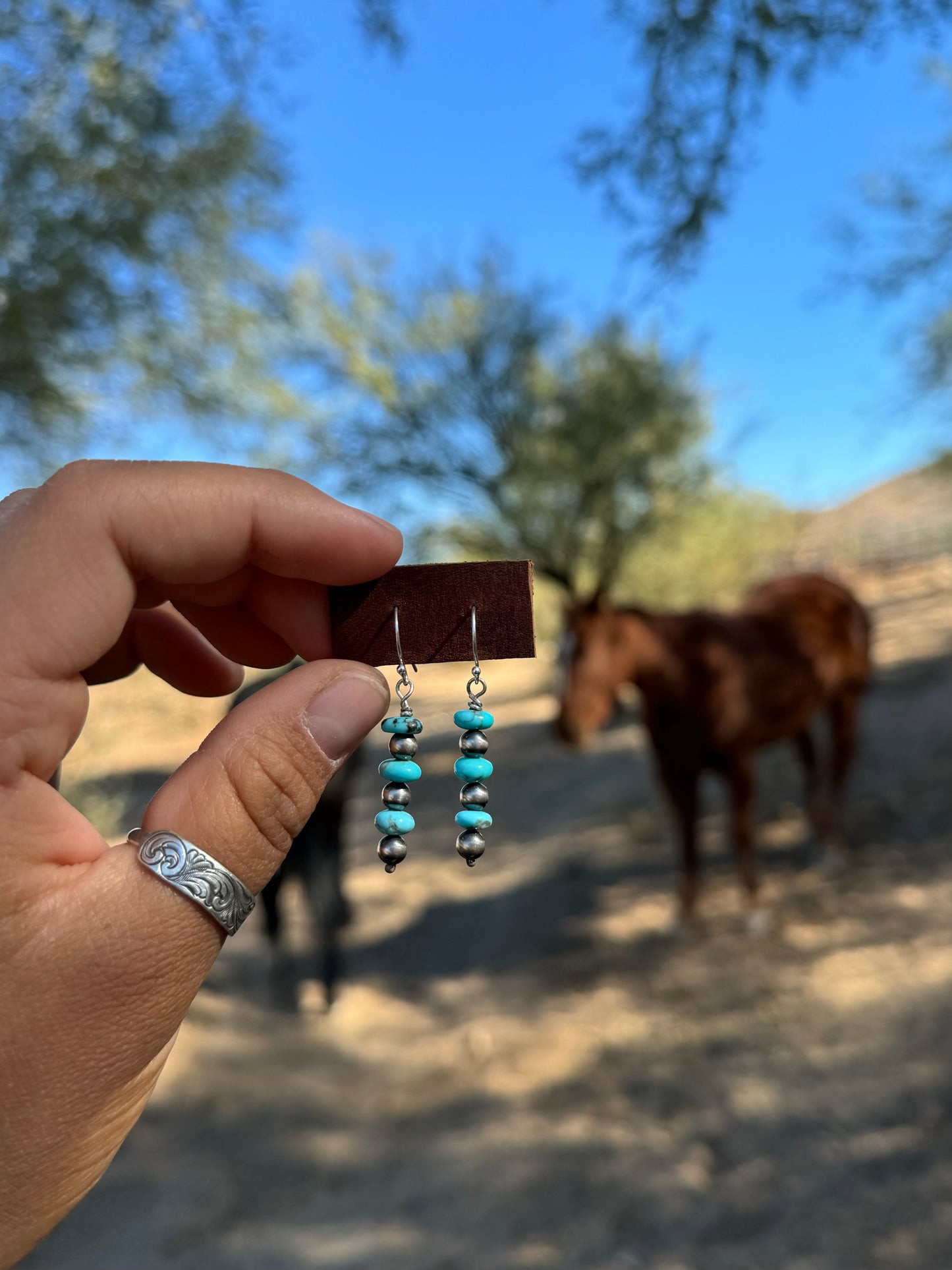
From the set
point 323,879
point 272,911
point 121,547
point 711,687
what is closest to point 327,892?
point 323,879

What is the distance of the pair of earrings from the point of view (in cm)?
108

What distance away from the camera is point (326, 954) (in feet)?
14.8

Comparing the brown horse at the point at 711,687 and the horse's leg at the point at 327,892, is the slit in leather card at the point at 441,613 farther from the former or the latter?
the horse's leg at the point at 327,892

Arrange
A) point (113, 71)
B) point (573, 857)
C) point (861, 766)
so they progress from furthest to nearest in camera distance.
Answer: point (861, 766) < point (573, 857) < point (113, 71)

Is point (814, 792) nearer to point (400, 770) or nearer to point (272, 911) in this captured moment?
point (272, 911)

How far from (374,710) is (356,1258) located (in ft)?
8.02

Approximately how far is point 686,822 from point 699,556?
10.5 meters

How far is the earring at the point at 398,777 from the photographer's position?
107 cm

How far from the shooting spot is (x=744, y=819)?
4891mm

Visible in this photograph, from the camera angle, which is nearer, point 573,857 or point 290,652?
point 290,652

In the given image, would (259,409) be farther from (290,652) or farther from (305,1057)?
(290,652)

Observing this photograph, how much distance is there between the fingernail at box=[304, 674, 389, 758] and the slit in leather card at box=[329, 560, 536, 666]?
0.09m

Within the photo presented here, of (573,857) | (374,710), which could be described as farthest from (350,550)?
(573,857)

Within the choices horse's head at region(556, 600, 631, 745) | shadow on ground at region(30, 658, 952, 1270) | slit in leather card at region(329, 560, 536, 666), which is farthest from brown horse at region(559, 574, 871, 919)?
slit in leather card at region(329, 560, 536, 666)
